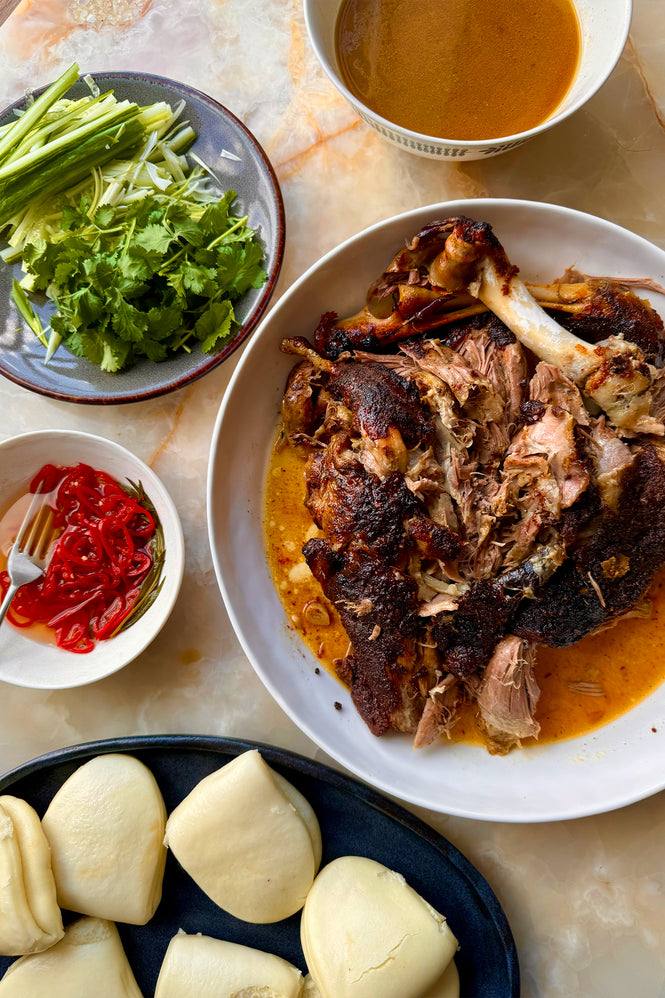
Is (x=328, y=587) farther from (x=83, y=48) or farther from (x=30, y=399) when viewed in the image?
(x=83, y=48)

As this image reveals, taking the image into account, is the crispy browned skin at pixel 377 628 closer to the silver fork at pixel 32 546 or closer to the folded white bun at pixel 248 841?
the folded white bun at pixel 248 841

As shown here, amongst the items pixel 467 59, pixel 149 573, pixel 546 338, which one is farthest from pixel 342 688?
pixel 467 59

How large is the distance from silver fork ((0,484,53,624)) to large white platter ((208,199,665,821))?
2.55ft

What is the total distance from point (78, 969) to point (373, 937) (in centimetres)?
111

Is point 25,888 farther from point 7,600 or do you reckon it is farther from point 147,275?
point 147,275

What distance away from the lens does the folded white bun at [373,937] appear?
254 cm

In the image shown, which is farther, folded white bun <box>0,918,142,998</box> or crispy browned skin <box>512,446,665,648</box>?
folded white bun <box>0,918,142,998</box>

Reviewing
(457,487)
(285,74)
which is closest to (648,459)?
(457,487)

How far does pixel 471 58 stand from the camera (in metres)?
2.62

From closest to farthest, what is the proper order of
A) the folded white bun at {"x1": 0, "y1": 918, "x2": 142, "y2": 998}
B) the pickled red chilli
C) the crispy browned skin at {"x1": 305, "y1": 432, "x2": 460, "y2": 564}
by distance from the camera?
the crispy browned skin at {"x1": 305, "y1": 432, "x2": 460, "y2": 564}, the folded white bun at {"x1": 0, "y1": 918, "x2": 142, "y2": 998}, the pickled red chilli

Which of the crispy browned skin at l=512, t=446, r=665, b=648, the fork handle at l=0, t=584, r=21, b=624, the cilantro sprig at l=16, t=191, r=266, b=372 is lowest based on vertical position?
the crispy browned skin at l=512, t=446, r=665, b=648

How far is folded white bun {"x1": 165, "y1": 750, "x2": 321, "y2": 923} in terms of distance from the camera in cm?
263

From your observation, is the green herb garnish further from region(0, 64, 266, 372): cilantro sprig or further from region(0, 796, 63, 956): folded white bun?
region(0, 796, 63, 956): folded white bun

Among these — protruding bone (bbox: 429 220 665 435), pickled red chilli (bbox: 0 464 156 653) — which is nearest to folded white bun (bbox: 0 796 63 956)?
pickled red chilli (bbox: 0 464 156 653)
